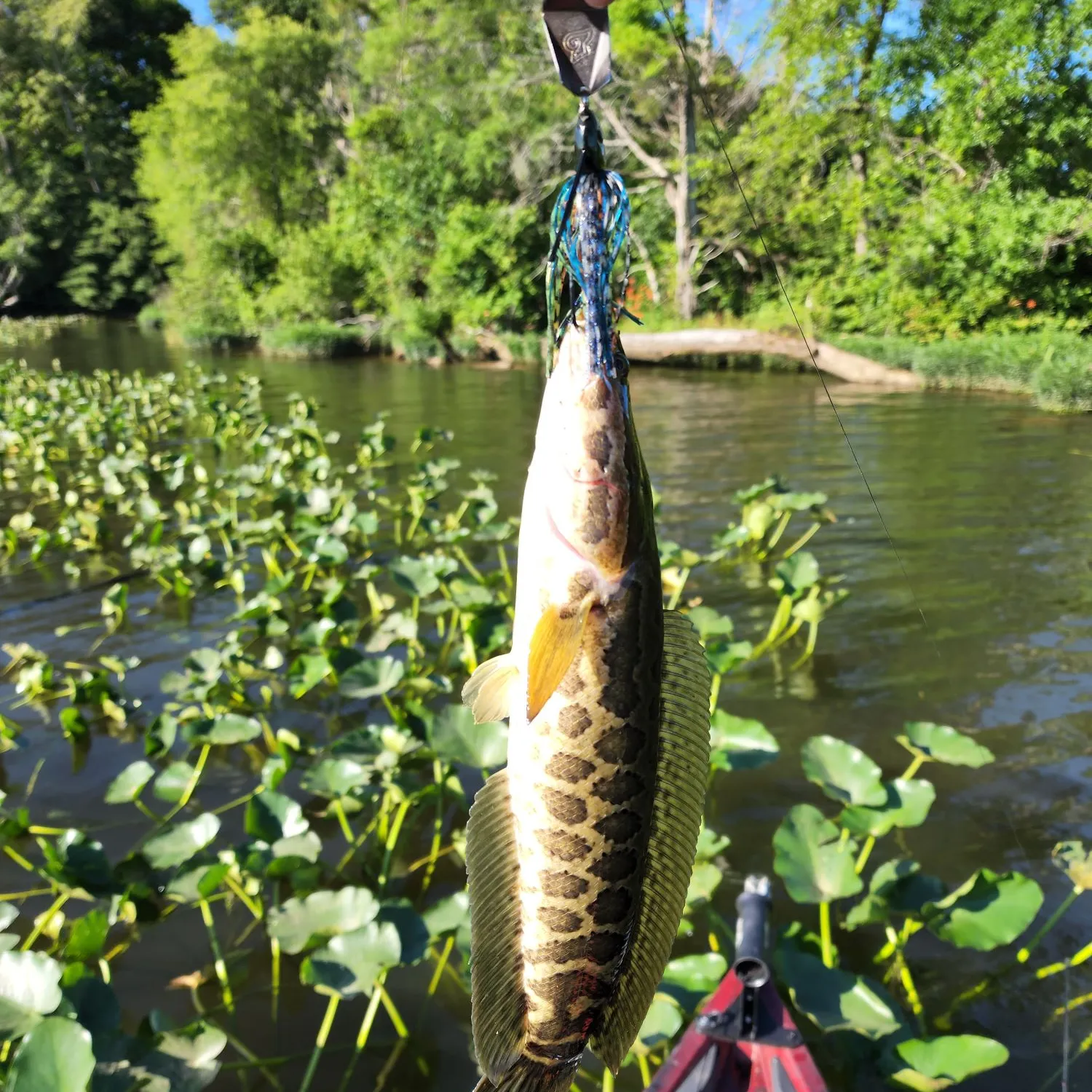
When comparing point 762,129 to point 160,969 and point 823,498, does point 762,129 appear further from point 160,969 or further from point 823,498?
point 160,969

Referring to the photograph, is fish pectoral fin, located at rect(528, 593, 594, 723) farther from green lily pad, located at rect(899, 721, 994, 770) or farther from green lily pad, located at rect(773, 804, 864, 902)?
green lily pad, located at rect(899, 721, 994, 770)

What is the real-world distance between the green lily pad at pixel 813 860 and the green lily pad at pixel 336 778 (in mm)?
1397

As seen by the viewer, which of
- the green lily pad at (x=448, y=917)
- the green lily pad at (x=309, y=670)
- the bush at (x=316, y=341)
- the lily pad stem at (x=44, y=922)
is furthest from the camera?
the bush at (x=316, y=341)

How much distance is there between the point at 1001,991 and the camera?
2.79 m

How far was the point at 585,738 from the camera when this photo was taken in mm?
937

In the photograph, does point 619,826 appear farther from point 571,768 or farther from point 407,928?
point 407,928

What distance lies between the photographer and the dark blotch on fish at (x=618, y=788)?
37.1 inches

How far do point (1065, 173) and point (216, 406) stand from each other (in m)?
15.7

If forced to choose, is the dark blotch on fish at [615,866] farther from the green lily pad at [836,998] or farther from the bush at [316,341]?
the bush at [316,341]

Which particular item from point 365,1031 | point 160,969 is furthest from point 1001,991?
point 160,969

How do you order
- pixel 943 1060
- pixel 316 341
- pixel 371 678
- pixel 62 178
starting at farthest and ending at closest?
pixel 62 178 → pixel 316 341 → pixel 371 678 → pixel 943 1060

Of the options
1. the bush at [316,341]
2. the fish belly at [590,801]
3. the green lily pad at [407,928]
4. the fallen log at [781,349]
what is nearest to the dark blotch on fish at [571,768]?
the fish belly at [590,801]

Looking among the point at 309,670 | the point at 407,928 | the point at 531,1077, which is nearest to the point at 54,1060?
the point at 407,928

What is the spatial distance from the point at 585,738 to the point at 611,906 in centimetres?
20
